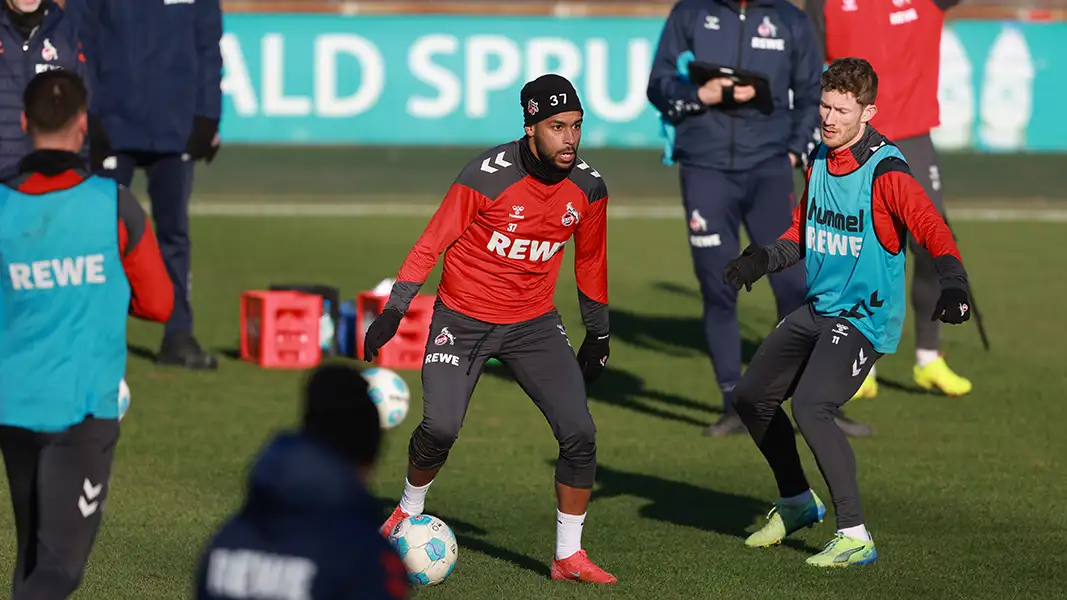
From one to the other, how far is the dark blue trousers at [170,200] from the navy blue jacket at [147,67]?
149 millimetres

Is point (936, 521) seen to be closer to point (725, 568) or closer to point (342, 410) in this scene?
point (725, 568)

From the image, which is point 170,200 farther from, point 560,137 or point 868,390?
point 560,137

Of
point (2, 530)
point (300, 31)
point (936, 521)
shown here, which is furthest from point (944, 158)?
point (2, 530)

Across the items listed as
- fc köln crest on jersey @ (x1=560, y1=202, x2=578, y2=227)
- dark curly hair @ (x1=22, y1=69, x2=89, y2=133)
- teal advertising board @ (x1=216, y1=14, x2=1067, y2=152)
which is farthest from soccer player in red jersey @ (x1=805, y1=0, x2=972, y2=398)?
teal advertising board @ (x1=216, y1=14, x2=1067, y2=152)

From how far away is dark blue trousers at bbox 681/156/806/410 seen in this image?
34.3ft

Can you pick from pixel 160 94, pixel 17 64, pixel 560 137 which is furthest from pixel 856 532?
pixel 160 94

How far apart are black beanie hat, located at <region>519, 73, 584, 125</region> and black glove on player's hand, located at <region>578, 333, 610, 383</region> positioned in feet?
3.54

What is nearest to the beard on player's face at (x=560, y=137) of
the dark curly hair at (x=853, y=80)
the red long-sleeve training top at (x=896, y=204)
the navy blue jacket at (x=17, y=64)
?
the dark curly hair at (x=853, y=80)

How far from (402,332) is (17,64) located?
352 cm

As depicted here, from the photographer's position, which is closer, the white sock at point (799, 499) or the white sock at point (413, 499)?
the white sock at point (413, 499)

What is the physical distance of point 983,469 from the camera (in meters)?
9.52

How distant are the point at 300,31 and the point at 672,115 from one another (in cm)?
1583

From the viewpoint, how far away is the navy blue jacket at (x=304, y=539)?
3.70 m

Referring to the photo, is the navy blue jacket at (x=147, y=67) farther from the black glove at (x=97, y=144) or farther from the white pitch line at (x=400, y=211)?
the white pitch line at (x=400, y=211)
